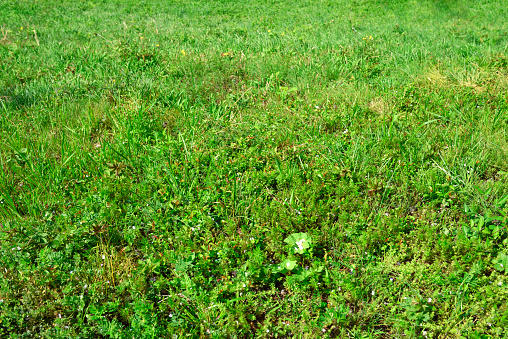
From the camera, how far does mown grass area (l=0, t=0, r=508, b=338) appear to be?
2.43m

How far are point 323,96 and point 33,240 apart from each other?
13.0 ft

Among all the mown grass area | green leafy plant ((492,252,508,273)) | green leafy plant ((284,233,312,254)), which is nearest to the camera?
the mown grass area

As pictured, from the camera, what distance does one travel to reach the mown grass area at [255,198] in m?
2.43

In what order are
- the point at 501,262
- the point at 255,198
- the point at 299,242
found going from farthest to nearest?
the point at 255,198 → the point at 299,242 → the point at 501,262

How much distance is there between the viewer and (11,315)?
7.36 ft

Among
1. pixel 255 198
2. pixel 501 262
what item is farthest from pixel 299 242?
pixel 501 262

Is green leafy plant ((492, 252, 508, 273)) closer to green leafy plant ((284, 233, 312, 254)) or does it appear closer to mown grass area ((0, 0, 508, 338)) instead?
mown grass area ((0, 0, 508, 338))

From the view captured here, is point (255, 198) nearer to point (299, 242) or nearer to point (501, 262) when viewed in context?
point (299, 242)

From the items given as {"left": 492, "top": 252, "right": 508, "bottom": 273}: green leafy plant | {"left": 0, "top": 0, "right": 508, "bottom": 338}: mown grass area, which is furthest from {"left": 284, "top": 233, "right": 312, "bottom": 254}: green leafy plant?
{"left": 492, "top": 252, "right": 508, "bottom": 273}: green leafy plant

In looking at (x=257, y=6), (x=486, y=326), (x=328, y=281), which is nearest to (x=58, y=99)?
(x=328, y=281)

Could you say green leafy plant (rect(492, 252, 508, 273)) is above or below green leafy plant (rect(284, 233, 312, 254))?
above

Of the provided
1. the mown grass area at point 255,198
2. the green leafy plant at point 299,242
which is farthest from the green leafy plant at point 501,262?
the green leafy plant at point 299,242

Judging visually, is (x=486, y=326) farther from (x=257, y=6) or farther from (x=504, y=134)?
(x=257, y=6)

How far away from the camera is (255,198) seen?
11.1ft
